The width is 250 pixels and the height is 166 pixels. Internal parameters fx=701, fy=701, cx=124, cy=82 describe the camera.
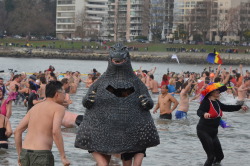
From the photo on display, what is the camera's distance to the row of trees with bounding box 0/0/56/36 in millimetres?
129375

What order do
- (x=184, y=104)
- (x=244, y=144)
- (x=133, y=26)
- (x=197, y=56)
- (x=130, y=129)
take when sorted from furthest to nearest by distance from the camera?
(x=133, y=26)
(x=197, y=56)
(x=184, y=104)
(x=244, y=144)
(x=130, y=129)

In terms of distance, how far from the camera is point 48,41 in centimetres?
12344

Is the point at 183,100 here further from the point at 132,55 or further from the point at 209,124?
the point at 132,55

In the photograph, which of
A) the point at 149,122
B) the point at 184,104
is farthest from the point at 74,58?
the point at 149,122

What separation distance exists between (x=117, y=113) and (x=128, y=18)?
470 feet

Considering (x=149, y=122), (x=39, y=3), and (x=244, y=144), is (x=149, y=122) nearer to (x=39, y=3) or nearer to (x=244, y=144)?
(x=244, y=144)

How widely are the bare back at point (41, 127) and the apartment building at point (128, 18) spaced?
132 m

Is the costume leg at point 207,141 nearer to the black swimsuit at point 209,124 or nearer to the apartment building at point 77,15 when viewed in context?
the black swimsuit at point 209,124

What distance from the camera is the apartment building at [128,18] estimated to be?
14175cm

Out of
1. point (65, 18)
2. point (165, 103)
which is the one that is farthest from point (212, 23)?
point (165, 103)

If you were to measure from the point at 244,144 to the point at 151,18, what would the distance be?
407 feet

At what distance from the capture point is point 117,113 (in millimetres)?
7887

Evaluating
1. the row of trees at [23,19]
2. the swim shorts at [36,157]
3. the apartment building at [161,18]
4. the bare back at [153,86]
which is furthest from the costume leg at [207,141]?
the apartment building at [161,18]

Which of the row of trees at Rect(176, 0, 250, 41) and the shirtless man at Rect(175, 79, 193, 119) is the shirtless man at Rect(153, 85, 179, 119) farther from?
the row of trees at Rect(176, 0, 250, 41)
